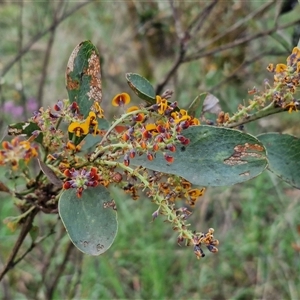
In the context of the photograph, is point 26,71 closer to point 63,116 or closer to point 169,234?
point 169,234

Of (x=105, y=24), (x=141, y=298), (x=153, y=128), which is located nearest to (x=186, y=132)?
(x=153, y=128)

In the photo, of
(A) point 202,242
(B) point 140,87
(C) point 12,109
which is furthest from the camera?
(C) point 12,109

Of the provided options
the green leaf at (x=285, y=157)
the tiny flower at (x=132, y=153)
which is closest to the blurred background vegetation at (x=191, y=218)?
the green leaf at (x=285, y=157)

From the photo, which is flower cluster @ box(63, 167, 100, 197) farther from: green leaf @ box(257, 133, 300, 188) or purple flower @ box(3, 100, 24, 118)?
purple flower @ box(3, 100, 24, 118)

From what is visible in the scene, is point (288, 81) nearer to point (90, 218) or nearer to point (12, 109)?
point (90, 218)

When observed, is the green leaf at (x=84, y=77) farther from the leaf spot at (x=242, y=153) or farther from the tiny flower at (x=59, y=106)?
the leaf spot at (x=242, y=153)

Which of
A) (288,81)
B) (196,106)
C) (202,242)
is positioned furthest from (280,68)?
(202,242)
